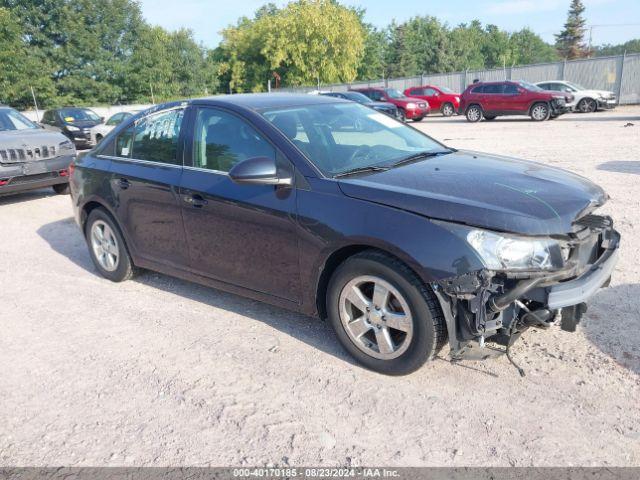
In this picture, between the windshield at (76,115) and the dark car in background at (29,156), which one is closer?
the dark car in background at (29,156)

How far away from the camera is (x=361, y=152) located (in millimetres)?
3959

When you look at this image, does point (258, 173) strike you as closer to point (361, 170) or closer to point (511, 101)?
point (361, 170)

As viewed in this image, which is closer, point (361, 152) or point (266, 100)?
point (361, 152)

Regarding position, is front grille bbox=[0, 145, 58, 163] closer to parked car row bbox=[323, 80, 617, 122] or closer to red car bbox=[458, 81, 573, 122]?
parked car row bbox=[323, 80, 617, 122]

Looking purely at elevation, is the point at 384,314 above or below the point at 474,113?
above

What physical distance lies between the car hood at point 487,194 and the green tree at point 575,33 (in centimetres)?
8139

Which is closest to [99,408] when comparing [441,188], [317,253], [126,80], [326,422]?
[326,422]

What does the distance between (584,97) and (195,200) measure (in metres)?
23.6

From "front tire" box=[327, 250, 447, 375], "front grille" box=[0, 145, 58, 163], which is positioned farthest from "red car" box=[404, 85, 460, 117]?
"front tire" box=[327, 250, 447, 375]

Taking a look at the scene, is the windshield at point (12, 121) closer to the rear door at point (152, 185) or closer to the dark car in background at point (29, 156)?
the dark car in background at point (29, 156)

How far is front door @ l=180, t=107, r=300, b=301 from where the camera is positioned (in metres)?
3.67

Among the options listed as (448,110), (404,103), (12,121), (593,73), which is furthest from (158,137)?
(593,73)

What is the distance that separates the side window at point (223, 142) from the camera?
389cm

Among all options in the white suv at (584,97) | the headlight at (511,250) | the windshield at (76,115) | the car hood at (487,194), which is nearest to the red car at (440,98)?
the white suv at (584,97)
